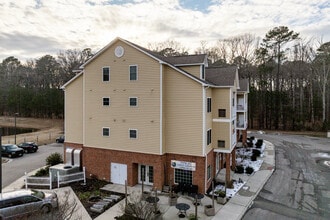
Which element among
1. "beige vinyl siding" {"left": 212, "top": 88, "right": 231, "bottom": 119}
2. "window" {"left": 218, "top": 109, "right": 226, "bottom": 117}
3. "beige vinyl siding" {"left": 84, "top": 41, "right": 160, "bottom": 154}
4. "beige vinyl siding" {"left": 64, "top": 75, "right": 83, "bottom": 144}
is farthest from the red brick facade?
"beige vinyl siding" {"left": 212, "top": 88, "right": 231, "bottom": 119}

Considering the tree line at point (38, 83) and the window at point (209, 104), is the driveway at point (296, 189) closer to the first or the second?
the window at point (209, 104)

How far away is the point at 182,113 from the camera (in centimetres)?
1662

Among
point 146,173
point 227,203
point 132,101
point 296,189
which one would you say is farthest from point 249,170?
point 132,101

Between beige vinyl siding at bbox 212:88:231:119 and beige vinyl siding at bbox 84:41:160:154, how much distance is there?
4.73 metres

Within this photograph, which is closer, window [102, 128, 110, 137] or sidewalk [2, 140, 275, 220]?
sidewalk [2, 140, 275, 220]

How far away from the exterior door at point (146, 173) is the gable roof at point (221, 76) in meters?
8.36

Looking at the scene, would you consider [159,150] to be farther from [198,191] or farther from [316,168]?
[316,168]

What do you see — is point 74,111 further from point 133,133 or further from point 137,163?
point 137,163

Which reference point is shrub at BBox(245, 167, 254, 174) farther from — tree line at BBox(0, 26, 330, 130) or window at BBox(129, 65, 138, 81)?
tree line at BBox(0, 26, 330, 130)

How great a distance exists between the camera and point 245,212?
1362cm

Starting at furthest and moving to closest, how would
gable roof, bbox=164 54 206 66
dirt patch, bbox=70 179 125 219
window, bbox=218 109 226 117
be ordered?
window, bbox=218 109 226 117, gable roof, bbox=164 54 206 66, dirt patch, bbox=70 179 125 219

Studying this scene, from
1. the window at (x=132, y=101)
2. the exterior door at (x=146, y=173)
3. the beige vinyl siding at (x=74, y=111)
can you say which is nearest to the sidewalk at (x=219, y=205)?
the exterior door at (x=146, y=173)

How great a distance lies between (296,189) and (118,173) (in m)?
13.5

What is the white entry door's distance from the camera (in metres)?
17.9
